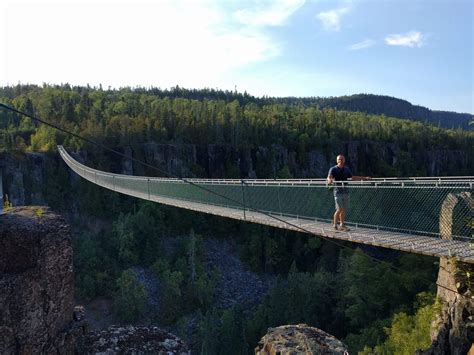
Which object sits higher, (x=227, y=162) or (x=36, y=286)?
(x=36, y=286)

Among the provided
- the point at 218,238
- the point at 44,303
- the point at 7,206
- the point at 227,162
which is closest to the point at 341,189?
the point at 44,303

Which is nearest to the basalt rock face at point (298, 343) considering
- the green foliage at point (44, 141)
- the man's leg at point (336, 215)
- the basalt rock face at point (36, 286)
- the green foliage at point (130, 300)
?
the basalt rock face at point (36, 286)

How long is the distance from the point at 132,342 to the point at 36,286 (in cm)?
99

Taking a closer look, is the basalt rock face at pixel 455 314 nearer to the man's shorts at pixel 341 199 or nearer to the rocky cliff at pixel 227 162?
the man's shorts at pixel 341 199

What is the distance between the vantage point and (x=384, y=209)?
6.39 meters

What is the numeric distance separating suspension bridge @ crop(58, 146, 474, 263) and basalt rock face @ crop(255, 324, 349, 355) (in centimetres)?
165

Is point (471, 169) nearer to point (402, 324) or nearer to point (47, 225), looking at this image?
point (402, 324)

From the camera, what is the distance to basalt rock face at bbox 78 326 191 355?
3498 mm

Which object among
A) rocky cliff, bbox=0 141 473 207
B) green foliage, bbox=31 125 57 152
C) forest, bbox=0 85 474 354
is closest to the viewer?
forest, bbox=0 85 474 354

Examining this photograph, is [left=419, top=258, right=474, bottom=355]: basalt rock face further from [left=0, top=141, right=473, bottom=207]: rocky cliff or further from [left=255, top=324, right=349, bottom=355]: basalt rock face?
[left=0, top=141, right=473, bottom=207]: rocky cliff

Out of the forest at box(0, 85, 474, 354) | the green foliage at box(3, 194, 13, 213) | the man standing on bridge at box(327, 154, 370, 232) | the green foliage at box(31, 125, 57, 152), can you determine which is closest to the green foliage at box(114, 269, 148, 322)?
the forest at box(0, 85, 474, 354)

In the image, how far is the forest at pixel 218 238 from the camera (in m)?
19.4

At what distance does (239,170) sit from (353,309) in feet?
79.5

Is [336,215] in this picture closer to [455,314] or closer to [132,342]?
[455,314]
